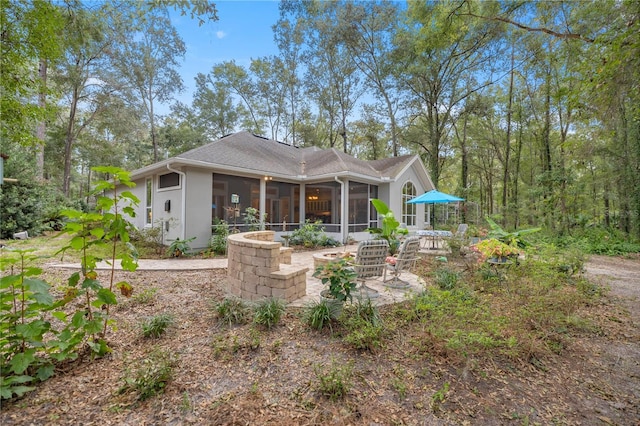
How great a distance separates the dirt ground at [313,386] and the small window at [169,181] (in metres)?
6.54

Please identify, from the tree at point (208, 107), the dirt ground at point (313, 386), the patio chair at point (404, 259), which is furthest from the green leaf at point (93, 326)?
the tree at point (208, 107)

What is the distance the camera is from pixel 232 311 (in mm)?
3689

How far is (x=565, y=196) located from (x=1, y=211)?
2550 centimetres

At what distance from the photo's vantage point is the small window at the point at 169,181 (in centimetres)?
914

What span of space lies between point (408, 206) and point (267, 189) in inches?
317

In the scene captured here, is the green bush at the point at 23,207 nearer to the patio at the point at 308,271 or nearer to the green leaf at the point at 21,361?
the patio at the point at 308,271

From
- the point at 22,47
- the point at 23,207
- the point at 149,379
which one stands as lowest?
the point at 149,379

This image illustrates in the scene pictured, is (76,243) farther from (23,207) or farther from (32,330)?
(23,207)

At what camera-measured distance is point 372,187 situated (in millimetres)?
13062

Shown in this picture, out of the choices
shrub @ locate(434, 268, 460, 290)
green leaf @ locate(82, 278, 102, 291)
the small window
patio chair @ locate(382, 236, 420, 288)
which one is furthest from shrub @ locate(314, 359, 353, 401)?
the small window

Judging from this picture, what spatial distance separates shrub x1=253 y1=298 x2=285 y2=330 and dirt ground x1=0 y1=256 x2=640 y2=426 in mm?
118

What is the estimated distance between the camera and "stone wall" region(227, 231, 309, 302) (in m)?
4.04

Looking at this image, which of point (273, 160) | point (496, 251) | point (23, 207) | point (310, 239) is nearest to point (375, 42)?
point (273, 160)

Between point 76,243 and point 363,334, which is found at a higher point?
point 76,243
